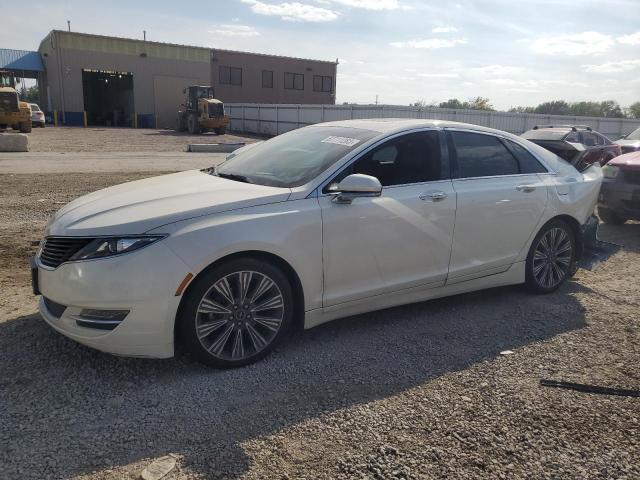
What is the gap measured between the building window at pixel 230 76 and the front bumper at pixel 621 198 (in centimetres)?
4713

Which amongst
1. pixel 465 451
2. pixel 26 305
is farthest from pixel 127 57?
pixel 465 451

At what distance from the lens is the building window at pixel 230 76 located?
50875 mm

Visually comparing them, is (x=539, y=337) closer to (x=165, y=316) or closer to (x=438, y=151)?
(x=438, y=151)

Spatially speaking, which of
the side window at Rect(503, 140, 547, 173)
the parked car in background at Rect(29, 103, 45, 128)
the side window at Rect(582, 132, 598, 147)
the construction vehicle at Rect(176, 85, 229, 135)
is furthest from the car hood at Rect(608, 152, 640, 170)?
the parked car in background at Rect(29, 103, 45, 128)

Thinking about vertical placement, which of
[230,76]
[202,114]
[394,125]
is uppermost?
[230,76]

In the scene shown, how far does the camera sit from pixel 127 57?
44875mm

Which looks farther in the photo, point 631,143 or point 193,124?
point 193,124

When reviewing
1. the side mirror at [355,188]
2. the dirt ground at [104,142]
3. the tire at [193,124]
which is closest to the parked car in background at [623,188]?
the side mirror at [355,188]

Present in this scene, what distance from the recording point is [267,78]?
54.1 m

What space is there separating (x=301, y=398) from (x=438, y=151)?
2.38 meters

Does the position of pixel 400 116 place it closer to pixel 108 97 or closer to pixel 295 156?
pixel 295 156

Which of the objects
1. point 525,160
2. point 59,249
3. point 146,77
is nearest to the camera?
point 59,249

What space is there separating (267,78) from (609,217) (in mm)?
49062

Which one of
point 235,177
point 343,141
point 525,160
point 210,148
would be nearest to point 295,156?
point 343,141
